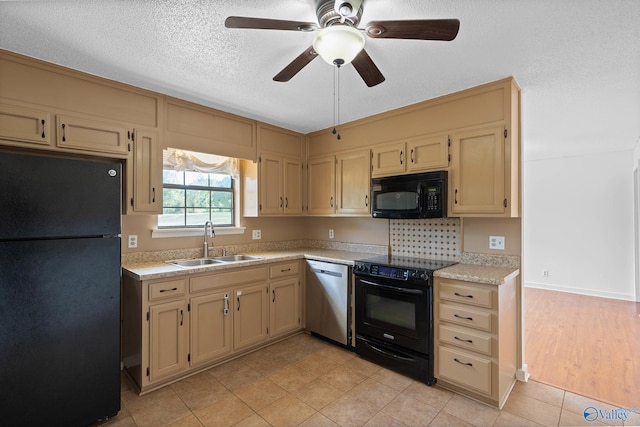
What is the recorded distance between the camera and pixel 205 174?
11.2 feet

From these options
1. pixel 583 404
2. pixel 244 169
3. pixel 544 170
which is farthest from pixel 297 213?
pixel 544 170

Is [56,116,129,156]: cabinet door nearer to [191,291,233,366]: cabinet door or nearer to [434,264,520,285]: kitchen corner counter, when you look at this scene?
[191,291,233,366]: cabinet door

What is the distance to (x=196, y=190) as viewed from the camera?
333 cm

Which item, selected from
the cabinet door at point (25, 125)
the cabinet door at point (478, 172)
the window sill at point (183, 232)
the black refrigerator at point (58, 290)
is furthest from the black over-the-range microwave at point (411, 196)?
the cabinet door at point (25, 125)

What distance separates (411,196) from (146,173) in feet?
7.72

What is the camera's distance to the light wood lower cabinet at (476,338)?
2156mm

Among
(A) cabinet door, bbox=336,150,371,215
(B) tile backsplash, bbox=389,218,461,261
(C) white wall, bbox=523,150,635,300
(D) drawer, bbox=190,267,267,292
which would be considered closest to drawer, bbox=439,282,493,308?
(B) tile backsplash, bbox=389,218,461,261

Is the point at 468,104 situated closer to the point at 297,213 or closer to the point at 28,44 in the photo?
the point at 297,213

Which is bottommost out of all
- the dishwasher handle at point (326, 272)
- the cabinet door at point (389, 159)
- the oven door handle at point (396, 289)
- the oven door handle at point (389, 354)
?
the oven door handle at point (389, 354)

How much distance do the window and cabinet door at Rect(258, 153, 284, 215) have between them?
0.35 m

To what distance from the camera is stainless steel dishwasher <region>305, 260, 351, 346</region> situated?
9.96ft

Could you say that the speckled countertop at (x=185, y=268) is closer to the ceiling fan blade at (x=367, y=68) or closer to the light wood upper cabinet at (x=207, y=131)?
the light wood upper cabinet at (x=207, y=131)

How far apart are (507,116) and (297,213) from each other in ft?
7.97

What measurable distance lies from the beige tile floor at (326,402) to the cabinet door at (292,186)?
1.81 metres
